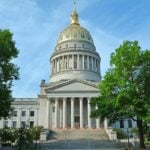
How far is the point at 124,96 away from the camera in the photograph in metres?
37.6

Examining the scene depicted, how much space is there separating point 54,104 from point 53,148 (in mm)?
33222

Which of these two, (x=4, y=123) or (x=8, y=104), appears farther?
(x=4, y=123)

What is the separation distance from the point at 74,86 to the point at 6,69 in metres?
37.8

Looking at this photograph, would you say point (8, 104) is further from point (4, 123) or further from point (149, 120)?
point (4, 123)

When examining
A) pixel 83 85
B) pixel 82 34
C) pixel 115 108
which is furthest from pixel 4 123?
pixel 115 108

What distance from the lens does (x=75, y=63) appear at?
91.2m

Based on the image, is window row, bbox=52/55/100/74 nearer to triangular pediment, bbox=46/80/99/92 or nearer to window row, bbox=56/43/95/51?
window row, bbox=56/43/95/51

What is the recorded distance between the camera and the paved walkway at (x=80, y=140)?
146 ft

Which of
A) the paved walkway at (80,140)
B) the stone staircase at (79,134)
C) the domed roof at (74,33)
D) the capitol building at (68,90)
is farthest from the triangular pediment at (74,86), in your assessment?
the domed roof at (74,33)

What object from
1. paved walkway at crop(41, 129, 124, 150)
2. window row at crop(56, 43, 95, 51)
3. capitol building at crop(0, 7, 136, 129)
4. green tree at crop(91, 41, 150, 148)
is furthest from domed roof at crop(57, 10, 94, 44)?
green tree at crop(91, 41, 150, 148)

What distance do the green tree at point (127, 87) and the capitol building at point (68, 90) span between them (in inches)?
1123

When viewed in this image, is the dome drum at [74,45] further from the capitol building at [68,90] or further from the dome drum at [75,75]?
the dome drum at [75,75]

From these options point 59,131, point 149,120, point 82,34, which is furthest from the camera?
point 82,34

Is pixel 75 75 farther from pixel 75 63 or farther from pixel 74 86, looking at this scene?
pixel 74 86
